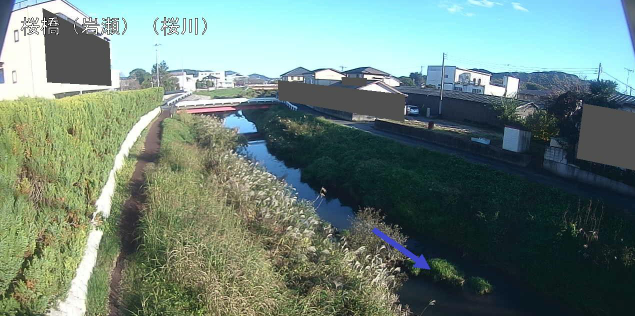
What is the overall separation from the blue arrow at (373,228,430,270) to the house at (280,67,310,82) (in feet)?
131

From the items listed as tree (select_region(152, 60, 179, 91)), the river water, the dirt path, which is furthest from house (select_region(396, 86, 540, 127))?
tree (select_region(152, 60, 179, 91))

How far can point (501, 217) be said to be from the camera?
1014 centimetres

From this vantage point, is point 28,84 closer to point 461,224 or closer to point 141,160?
point 141,160

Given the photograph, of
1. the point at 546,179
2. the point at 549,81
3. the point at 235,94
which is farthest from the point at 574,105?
the point at 235,94

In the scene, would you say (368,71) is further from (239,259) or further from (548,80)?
(239,259)

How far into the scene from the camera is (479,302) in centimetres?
817

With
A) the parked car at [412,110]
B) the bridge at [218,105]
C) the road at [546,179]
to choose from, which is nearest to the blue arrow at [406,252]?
the road at [546,179]

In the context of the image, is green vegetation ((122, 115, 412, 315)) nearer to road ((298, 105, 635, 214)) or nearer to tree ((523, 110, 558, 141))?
road ((298, 105, 635, 214))

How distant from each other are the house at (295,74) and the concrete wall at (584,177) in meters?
37.8

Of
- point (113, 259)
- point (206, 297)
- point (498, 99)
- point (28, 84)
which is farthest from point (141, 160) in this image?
point (498, 99)

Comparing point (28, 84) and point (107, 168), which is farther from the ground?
point (28, 84)

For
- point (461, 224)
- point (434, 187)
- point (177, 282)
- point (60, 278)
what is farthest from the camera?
point (434, 187)

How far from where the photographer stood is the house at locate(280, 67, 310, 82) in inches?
1935

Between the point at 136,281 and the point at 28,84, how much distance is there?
28.6 feet
